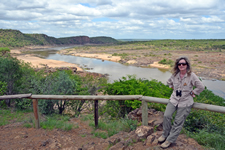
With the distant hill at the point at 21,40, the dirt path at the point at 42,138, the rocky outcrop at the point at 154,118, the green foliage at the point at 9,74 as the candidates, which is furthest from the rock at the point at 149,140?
the distant hill at the point at 21,40

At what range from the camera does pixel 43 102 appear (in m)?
7.80

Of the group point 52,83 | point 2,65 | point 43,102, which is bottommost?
point 43,102

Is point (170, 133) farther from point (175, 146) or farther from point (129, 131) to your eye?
point (129, 131)

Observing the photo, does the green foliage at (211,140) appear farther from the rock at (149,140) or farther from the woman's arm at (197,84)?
the woman's arm at (197,84)

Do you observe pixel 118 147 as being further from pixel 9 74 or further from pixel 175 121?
pixel 9 74

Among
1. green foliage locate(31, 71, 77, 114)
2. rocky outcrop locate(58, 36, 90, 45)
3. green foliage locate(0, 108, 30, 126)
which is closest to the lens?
green foliage locate(0, 108, 30, 126)

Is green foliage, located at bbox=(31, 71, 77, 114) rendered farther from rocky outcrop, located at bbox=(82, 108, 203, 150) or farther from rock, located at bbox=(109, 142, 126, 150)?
rock, located at bbox=(109, 142, 126, 150)

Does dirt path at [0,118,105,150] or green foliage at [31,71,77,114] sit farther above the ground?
green foliage at [31,71,77,114]

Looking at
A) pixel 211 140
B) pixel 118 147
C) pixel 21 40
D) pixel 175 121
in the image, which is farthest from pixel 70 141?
pixel 21 40

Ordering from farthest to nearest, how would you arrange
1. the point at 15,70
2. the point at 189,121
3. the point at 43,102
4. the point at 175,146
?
1. the point at 15,70
2. the point at 43,102
3. the point at 189,121
4. the point at 175,146

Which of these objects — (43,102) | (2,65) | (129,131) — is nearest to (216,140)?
(129,131)

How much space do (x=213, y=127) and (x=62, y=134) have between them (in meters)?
3.66

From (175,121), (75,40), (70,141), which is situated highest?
(75,40)

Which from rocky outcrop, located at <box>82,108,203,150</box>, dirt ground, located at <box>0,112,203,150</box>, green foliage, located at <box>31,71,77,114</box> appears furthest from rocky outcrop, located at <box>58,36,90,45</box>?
rocky outcrop, located at <box>82,108,203,150</box>
